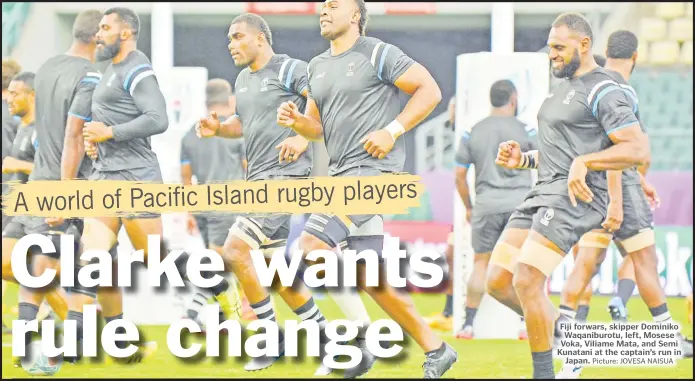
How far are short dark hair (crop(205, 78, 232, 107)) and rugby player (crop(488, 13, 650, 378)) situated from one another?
314 cm

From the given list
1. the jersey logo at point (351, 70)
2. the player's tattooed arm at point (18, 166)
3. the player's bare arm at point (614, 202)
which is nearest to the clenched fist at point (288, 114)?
the jersey logo at point (351, 70)

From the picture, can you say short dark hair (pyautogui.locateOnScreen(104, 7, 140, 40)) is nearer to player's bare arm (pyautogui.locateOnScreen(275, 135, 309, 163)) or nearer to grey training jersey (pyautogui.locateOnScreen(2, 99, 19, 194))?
player's bare arm (pyautogui.locateOnScreen(275, 135, 309, 163))

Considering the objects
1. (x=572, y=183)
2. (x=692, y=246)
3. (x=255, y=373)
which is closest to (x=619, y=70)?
(x=572, y=183)

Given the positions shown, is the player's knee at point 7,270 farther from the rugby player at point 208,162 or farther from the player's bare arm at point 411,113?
the player's bare arm at point 411,113

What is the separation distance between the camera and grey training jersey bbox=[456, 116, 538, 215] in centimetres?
955

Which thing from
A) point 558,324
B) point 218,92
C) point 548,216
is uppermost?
point 218,92

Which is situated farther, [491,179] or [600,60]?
[491,179]

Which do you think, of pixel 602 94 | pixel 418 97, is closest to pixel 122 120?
pixel 418 97

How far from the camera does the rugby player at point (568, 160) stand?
23.6 feet

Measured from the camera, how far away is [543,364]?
7.36 m

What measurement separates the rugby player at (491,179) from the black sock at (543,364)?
7.80 ft

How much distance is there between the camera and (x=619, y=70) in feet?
27.4

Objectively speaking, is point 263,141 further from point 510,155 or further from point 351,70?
point 510,155

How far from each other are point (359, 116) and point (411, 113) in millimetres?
321
